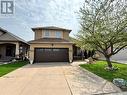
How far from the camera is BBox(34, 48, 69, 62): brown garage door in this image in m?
30.5

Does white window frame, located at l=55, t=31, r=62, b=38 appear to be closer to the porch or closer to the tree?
the porch

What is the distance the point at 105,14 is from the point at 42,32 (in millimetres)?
15626

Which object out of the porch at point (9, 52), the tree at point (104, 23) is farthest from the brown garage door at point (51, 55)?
the tree at point (104, 23)

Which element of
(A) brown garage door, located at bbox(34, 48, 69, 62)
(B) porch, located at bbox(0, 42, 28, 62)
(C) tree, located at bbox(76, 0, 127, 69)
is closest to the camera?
(C) tree, located at bbox(76, 0, 127, 69)

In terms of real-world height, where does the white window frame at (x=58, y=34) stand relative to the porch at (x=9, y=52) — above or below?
above

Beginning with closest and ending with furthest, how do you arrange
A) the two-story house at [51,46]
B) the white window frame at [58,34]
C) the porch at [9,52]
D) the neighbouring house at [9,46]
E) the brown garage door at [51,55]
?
the two-story house at [51,46]
the brown garage door at [51,55]
the neighbouring house at [9,46]
the white window frame at [58,34]
the porch at [9,52]

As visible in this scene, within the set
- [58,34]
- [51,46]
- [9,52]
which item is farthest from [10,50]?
[51,46]

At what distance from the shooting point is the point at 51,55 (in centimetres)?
3131

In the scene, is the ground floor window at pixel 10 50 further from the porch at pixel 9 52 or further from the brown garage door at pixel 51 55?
the brown garage door at pixel 51 55

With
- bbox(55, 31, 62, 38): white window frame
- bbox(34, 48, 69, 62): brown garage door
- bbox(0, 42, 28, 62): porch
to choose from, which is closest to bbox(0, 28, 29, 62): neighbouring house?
bbox(0, 42, 28, 62): porch

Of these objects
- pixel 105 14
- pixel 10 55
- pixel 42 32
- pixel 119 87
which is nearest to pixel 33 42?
pixel 42 32

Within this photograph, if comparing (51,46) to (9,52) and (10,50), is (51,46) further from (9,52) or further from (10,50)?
(9,52)

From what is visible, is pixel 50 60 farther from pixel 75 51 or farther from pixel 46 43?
pixel 75 51

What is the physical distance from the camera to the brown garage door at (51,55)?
3048 centimetres
